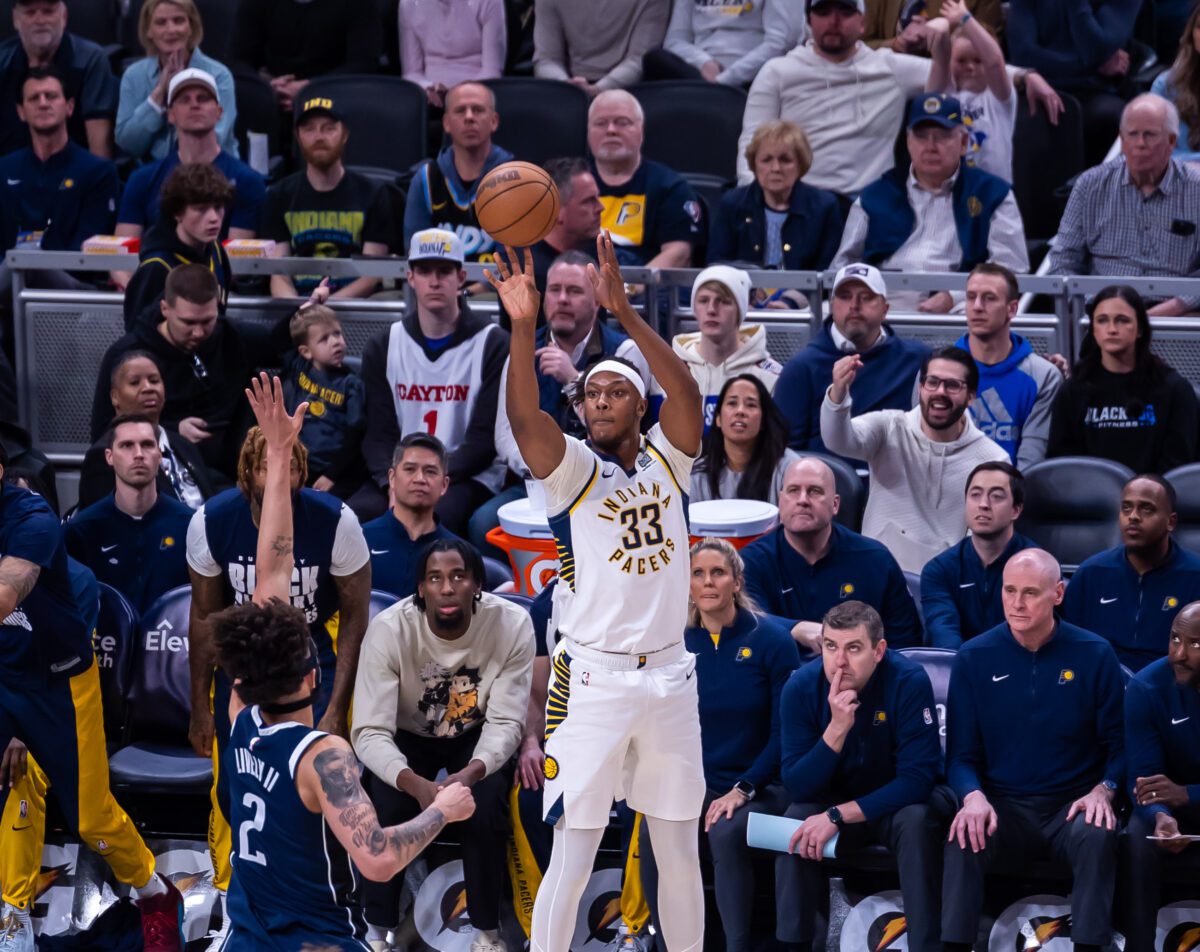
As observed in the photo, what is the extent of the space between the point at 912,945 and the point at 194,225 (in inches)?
211

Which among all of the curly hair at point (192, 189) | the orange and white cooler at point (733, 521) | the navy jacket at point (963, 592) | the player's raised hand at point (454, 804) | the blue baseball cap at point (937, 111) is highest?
the blue baseball cap at point (937, 111)

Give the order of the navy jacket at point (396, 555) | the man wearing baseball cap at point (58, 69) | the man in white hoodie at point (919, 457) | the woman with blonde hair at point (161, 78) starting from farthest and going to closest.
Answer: the man wearing baseball cap at point (58, 69) < the woman with blonde hair at point (161, 78) < the man in white hoodie at point (919, 457) < the navy jacket at point (396, 555)

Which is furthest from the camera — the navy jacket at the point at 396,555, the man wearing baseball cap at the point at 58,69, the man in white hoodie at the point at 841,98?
Answer: the man wearing baseball cap at the point at 58,69

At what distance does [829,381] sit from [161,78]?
188 inches

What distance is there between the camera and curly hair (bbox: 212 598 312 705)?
498 centimetres

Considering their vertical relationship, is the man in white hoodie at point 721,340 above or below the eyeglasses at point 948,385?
above

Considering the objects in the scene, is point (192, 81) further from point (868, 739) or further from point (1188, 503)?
point (1188, 503)

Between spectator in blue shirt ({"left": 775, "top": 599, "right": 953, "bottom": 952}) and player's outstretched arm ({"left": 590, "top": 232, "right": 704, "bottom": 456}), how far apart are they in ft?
4.14

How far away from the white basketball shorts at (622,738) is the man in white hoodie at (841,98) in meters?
5.28

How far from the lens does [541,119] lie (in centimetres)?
1134

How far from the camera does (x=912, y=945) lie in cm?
678

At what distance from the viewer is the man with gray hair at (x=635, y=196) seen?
9.98m

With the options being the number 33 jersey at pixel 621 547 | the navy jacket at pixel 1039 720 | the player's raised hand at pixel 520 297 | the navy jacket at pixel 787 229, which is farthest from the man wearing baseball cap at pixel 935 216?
the player's raised hand at pixel 520 297

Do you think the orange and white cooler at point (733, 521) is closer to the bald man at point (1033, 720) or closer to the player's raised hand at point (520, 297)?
the bald man at point (1033, 720)
